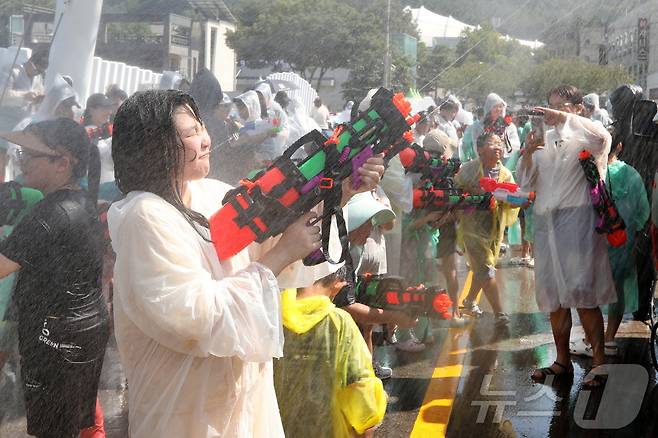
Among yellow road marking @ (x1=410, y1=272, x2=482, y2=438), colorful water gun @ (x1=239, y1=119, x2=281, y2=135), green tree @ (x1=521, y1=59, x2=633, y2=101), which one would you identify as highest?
green tree @ (x1=521, y1=59, x2=633, y2=101)

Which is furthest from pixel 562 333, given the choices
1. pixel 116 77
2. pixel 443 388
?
pixel 116 77

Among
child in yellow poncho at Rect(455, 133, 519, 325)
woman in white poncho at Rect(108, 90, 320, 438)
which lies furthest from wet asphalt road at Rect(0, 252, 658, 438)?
woman in white poncho at Rect(108, 90, 320, 438)

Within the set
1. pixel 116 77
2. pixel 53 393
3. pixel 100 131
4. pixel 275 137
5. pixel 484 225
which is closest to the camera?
pixel 53 393

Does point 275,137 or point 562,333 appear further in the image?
point 275,137

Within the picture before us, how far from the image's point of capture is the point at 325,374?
9.80 ft

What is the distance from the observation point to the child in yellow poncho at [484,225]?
7.06m

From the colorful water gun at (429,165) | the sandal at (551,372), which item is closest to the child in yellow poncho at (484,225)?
the colorful water gun at (429,165)

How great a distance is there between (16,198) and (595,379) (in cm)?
344

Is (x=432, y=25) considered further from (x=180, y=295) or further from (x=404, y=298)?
(x=180, y=295)

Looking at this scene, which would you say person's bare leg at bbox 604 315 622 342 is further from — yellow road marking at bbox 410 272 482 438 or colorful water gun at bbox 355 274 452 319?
colorful water gun at bbox 355 274 452 319

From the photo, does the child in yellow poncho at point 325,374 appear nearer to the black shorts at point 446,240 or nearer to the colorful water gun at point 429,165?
the colorful water gun at point 429,165

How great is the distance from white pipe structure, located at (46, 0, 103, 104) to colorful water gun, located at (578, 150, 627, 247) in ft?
11.6

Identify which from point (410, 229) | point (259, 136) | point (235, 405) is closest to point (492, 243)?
point (410, 229)

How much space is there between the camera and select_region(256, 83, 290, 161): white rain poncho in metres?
7.79
